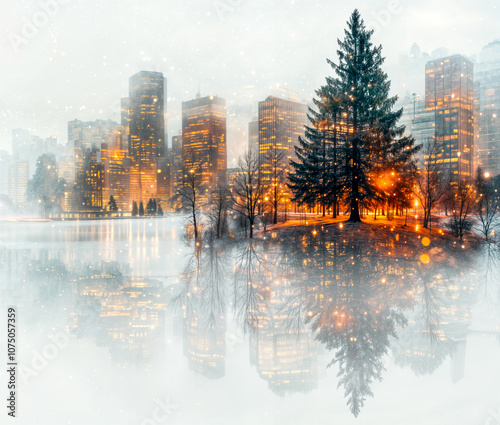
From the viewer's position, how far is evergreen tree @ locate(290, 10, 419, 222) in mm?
35219

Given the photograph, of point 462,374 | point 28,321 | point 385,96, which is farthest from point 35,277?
point 385,96

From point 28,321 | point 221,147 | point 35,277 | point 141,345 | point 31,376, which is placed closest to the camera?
point 31,376

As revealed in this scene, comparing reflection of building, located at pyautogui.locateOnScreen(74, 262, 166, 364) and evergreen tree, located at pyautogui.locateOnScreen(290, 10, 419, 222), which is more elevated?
evergreen tree, located at pyautogui.locateOnScreen(290, 10, 419, 222)

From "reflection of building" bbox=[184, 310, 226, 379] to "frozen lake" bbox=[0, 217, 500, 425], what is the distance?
1.1 inches

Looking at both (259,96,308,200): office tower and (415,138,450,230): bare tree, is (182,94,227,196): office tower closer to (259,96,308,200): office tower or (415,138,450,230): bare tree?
(259,96,308,200): office tower

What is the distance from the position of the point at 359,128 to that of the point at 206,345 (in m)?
32.4

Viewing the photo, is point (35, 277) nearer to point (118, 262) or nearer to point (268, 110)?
point (118, 262)

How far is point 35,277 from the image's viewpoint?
17188mm

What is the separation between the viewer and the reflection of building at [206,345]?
7.63 metres

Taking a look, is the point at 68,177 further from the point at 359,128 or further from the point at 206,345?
the point at 206,345

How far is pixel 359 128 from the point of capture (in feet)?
120

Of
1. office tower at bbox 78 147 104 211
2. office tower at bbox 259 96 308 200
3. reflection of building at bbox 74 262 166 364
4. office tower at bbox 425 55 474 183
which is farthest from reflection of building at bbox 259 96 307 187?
reflection of building at bbox 74 262 166 364

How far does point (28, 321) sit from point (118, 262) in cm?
1130

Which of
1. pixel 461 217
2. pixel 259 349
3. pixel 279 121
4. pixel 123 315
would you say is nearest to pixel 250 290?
pixel 123 315
